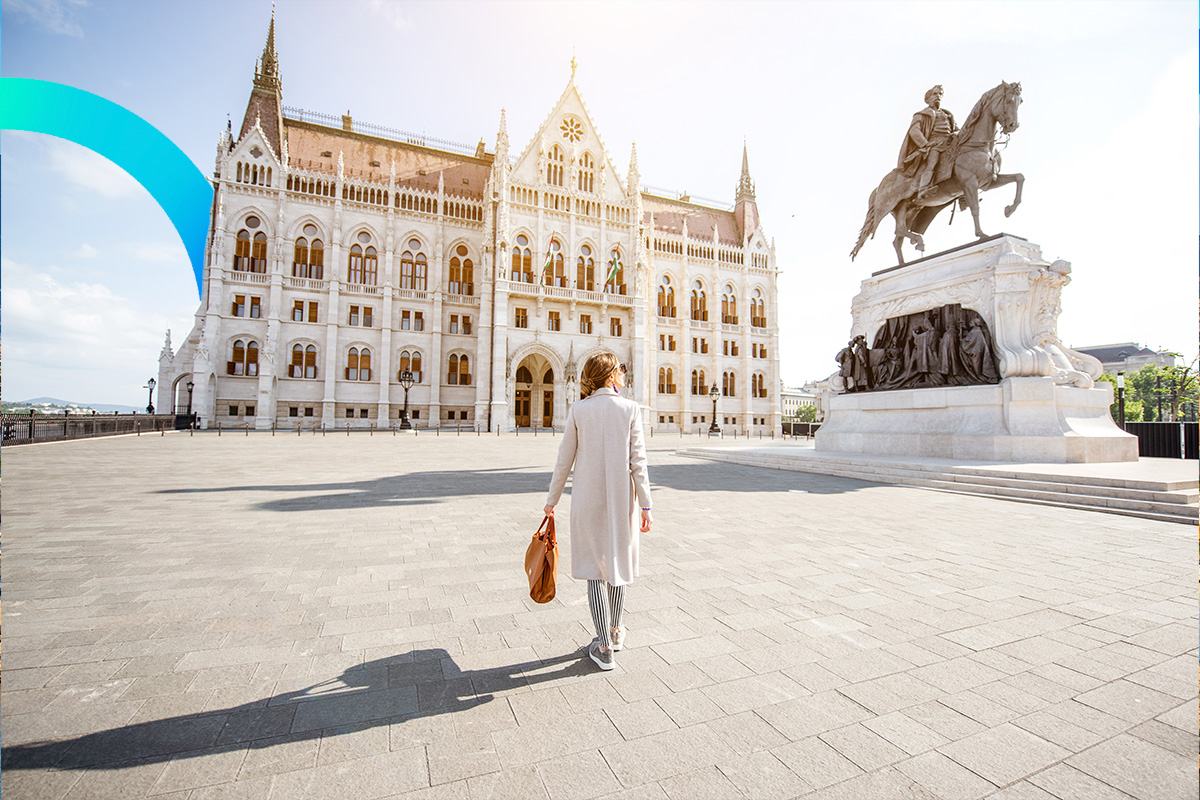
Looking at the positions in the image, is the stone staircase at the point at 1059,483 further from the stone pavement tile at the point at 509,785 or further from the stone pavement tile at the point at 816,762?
the stone pavement tile at the point at 509,785

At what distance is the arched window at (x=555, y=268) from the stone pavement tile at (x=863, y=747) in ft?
129

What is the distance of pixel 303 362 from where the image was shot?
120 feet

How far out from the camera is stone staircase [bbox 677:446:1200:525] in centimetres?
669

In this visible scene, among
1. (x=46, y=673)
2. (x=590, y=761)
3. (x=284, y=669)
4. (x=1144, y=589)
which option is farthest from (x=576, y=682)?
(x=1144, y=589)

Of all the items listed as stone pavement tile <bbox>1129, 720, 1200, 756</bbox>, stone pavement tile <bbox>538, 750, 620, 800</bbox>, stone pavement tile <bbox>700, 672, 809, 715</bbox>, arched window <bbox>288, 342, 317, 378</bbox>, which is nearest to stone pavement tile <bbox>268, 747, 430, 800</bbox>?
stone pavement tile <bbox>538, 750, 620, 800</bbox>

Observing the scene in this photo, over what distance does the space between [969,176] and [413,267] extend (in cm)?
3674

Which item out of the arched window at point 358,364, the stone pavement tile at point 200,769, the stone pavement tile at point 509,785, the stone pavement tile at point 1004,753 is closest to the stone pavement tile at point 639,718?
the stone pavement tile at point 509,785

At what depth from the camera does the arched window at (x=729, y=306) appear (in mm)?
50031

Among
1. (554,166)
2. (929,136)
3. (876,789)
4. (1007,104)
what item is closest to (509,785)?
(876,789)

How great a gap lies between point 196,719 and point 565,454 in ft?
7.08

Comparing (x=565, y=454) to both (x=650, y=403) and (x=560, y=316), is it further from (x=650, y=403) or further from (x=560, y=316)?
(x=650, y=403)

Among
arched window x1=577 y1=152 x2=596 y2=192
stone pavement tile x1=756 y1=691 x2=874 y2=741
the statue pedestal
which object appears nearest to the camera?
stone pavement tile x1=756 y1=691 x2=874 y2=741

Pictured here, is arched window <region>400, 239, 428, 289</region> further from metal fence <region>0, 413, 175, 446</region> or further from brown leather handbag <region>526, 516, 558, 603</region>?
brown leather handbag <region>526, 516, 558, 603</region>

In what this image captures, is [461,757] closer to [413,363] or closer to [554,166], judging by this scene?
[413,363]
